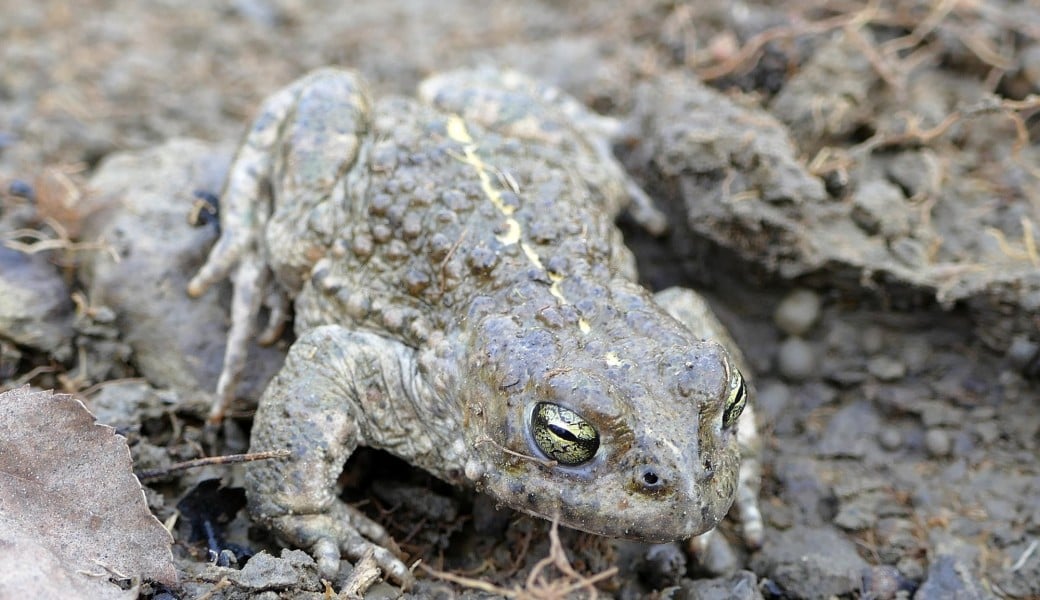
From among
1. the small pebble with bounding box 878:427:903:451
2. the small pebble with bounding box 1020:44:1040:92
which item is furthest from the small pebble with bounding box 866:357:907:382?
the small pebble with bounding box 1020:44:1040:92

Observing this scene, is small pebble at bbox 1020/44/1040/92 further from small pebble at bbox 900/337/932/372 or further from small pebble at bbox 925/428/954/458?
small pebble at bbox 925/428/954/458

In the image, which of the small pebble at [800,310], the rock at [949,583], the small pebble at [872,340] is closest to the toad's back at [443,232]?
the small pebble at [800,310]

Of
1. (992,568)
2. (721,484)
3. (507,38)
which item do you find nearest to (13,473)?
(721,484)

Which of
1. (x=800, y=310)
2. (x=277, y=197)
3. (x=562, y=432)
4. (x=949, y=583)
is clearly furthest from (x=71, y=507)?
(x=800, y=310)

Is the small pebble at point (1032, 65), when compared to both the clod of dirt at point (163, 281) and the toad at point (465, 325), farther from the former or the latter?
the clod of dirt at point (163, 281)

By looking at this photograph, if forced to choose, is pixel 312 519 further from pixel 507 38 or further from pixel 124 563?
pixel 507 38
